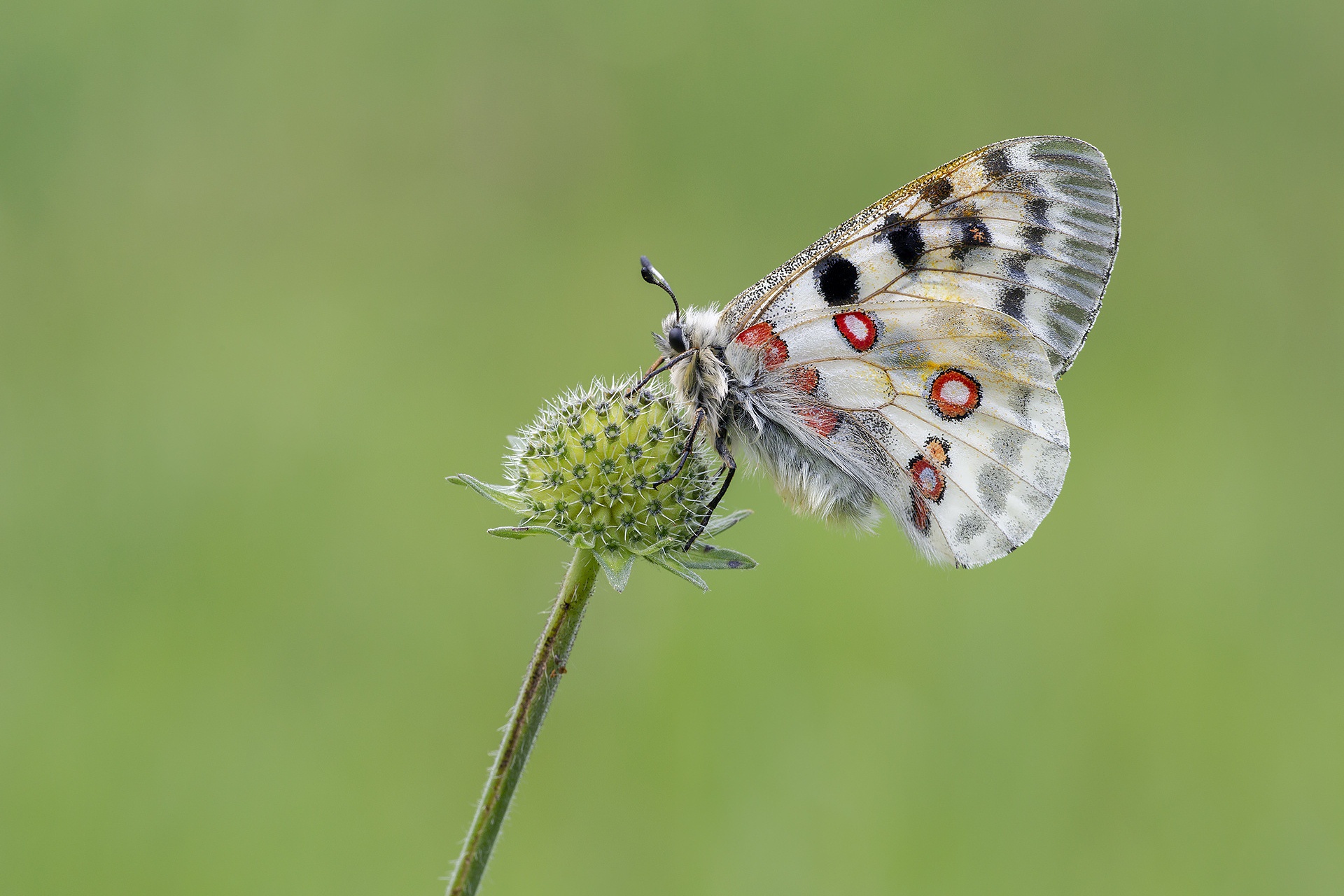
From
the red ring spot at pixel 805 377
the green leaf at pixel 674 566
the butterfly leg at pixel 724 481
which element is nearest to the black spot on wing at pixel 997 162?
the red ring spot at pixel 805 377

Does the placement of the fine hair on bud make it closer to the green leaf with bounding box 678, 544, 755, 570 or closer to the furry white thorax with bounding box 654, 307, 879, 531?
the green leaf with bounding box 678, 544, 755, 570

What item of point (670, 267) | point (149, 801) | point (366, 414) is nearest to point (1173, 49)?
point (670, 267)

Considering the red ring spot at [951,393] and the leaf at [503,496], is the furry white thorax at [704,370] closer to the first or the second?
the leaf at [503,496]

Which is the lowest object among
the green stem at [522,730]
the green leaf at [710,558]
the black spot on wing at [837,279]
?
the green stem at [522,730]

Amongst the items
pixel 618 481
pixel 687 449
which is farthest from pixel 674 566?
pixel 687 449

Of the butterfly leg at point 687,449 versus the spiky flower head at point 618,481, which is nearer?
the spiky flower head at point 618,481

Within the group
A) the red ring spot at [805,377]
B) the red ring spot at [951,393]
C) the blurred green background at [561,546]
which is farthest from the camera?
the blurred green background at [561,546]
